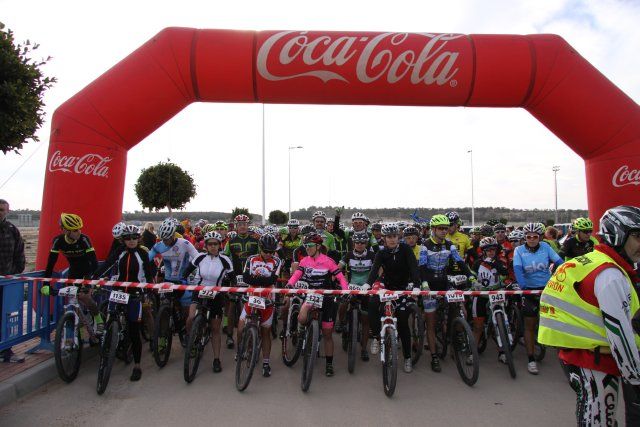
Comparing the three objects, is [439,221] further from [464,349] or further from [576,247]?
[576,247]

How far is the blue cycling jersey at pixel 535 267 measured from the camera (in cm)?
602

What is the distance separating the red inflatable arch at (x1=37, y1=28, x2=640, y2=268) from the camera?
7332mm

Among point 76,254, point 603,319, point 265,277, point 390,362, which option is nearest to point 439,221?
point 390,362

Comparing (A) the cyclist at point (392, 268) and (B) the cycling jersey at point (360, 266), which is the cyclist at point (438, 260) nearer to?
(A) the cyclist at point (392, 268)

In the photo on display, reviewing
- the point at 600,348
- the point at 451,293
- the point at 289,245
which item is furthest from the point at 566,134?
the point at 600,348

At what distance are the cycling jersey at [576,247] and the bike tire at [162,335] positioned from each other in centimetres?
620

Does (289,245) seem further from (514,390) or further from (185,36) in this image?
(514,390)

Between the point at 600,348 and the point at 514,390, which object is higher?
the point at 600,348

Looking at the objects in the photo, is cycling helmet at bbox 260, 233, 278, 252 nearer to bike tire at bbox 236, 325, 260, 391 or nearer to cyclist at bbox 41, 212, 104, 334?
bike tire at bbox 236, 325, 260, 391

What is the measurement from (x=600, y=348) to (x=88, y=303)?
5650 mm

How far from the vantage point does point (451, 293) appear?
5.74 metres

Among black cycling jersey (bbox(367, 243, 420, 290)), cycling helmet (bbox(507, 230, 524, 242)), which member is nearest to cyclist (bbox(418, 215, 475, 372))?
black cycling jersey (bbox(367, 243, 420, 290))

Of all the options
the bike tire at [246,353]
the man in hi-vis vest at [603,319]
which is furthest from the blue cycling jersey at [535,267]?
the bike tire at [246,353]

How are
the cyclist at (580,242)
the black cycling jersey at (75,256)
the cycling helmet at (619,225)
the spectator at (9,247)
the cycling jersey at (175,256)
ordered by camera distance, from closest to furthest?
the cycling helmet at (619,225) < the black cycling jersey at (75,256) < the spectator at (9,247) < the cycling jersey at (175,256) < the cyclist at (580,242)
